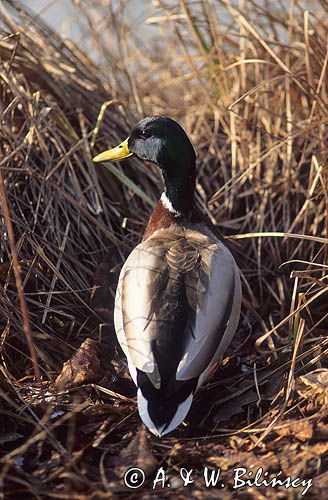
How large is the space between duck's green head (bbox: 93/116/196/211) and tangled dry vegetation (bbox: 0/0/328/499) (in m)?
0.38

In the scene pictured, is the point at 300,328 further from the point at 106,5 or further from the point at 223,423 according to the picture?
the point at 106,5

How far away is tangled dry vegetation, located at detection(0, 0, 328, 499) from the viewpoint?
2803 mm

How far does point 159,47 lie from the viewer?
647 cm

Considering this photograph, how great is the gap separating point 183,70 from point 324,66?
87.2 inches

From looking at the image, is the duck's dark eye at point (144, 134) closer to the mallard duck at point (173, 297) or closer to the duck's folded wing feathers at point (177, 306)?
the mallard duck at point (173, 297)

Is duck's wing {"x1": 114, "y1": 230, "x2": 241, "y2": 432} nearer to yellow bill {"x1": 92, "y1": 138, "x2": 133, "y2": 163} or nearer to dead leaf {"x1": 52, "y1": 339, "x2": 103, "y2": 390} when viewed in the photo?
dead leaf {"x1": 52, "y1": 339, "x2": 103, "y2": 390}

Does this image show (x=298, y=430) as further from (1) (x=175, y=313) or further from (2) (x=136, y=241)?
(2) (x=136, y=241)

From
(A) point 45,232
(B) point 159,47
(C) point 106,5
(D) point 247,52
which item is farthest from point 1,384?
(B) point 159,47

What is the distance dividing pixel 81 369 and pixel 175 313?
0.63 meters

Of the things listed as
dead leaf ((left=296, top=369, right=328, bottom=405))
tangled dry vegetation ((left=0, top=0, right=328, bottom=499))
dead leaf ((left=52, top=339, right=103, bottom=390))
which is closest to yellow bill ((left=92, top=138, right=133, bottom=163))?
tangled dry vegetation ((left=0, top=0, right=328, bottom=499))

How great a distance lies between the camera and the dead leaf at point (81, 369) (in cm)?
329

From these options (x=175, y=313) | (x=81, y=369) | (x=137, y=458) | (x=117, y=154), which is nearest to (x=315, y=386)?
(x=175, y=313)

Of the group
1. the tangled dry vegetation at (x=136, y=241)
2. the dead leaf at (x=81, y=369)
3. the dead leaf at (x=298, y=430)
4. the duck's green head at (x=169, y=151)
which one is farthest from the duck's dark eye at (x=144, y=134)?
the dead leaf at (x=298, y=430)

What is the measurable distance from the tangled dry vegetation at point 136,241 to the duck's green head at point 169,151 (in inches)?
15.0
